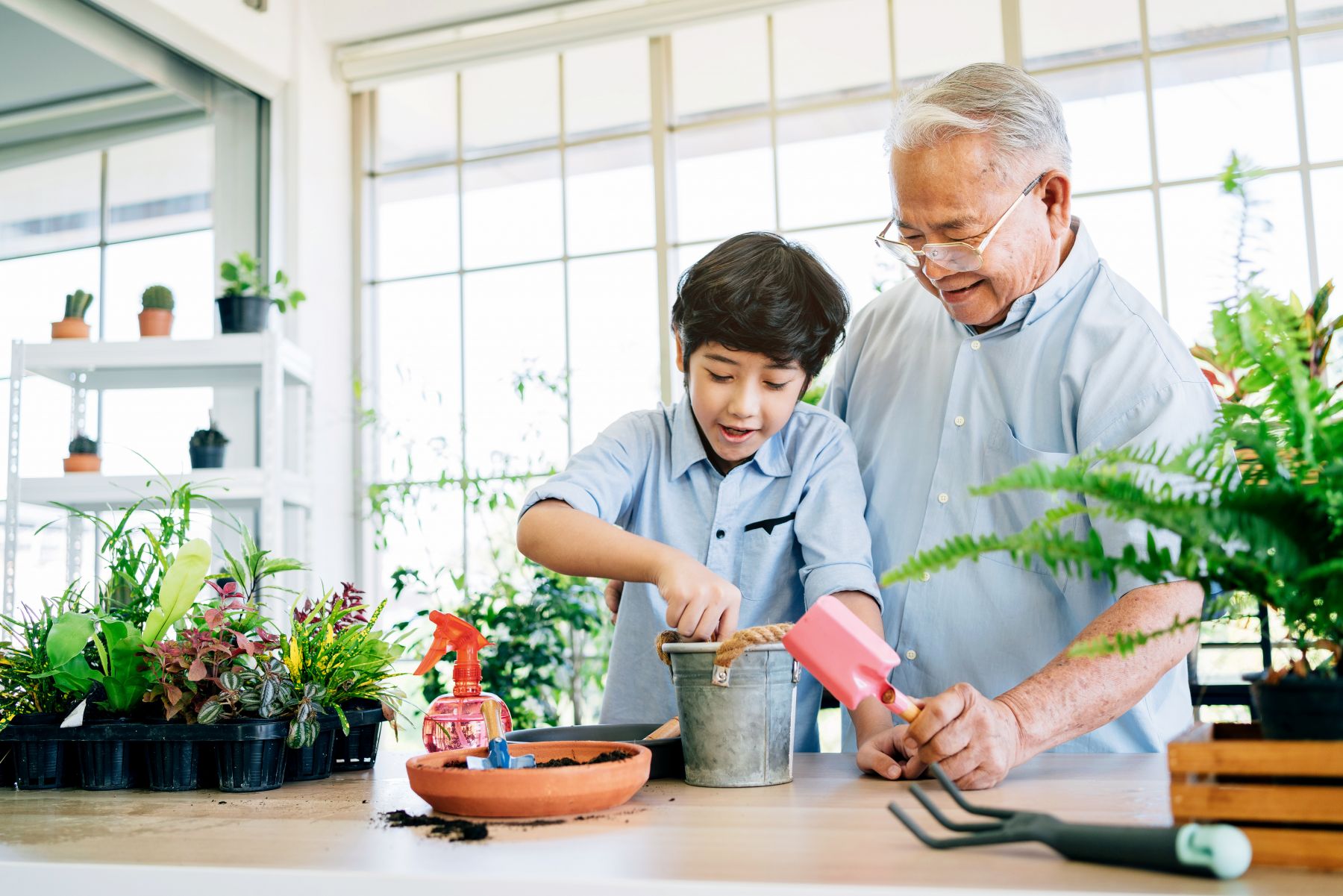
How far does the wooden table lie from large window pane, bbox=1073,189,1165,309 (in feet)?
11.3

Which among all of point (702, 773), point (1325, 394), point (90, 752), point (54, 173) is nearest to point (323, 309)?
point (54, 173)

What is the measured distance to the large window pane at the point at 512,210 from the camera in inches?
203

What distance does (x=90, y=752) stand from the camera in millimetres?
1322

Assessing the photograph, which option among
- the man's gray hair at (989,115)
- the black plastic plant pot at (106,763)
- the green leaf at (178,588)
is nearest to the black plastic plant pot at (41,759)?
the black plastic plant pot at (106,763)

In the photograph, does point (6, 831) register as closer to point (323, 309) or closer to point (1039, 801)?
point (1039, 801)

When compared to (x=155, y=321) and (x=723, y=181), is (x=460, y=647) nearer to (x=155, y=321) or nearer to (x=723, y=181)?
(x=155, y=321)

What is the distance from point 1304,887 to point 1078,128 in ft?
13.8

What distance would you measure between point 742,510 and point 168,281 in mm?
3795

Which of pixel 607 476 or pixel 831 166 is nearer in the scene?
pixel 607 476

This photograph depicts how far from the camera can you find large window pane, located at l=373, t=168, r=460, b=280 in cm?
533

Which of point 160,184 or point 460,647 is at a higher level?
point 160,184

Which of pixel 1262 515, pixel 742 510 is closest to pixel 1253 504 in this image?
pixel 1262 515

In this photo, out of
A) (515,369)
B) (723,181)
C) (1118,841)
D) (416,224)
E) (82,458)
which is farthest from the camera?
(416,224)

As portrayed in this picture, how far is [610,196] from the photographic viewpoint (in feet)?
16.6
